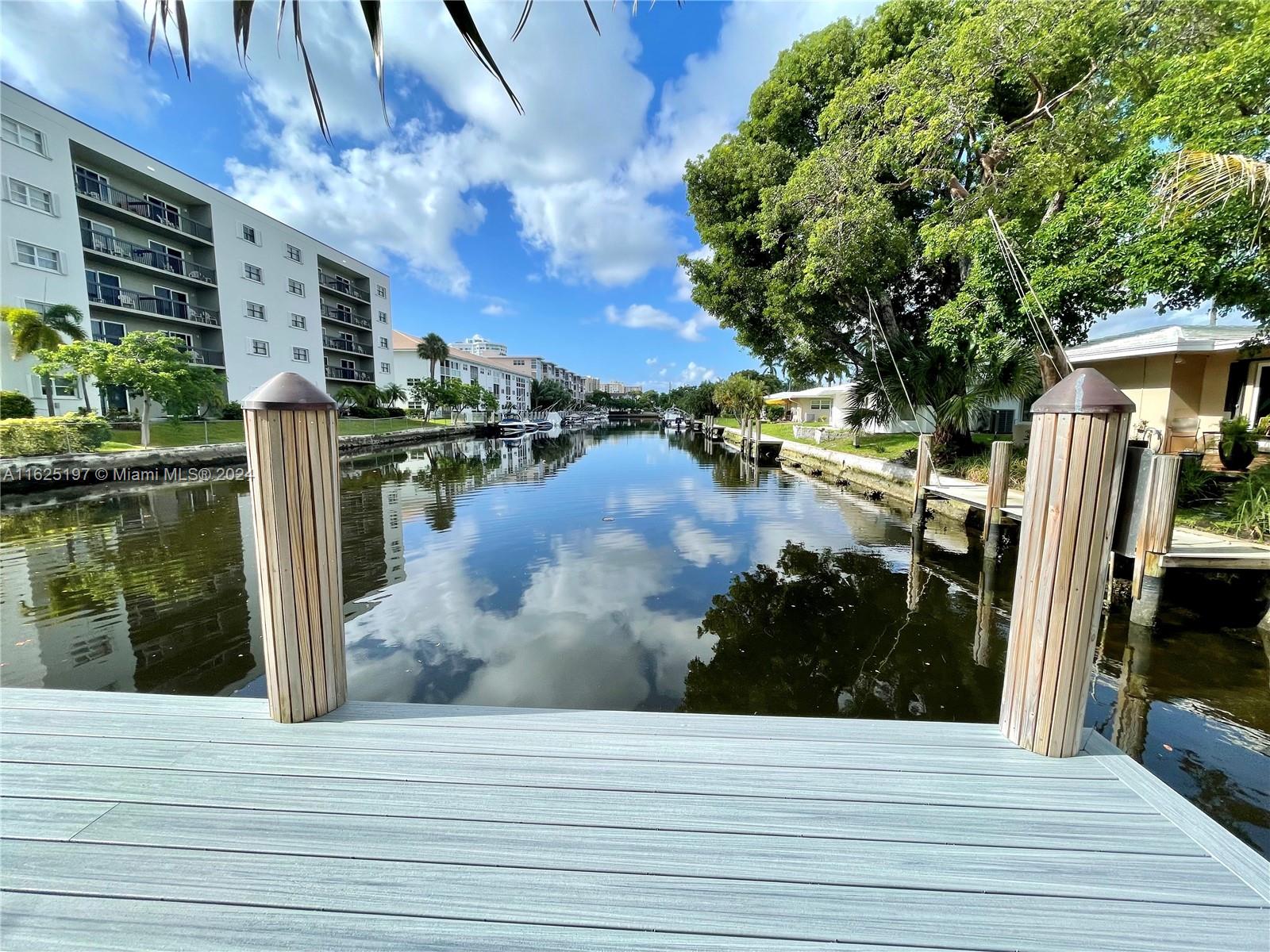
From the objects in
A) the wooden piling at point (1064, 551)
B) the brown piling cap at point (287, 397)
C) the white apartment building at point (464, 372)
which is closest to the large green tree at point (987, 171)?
the wooden piling at point (1064, 551)

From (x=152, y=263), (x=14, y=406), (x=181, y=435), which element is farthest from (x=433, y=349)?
(x=14, y=406)

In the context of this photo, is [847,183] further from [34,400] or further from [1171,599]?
[34,400]

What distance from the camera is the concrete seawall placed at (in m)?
14.3

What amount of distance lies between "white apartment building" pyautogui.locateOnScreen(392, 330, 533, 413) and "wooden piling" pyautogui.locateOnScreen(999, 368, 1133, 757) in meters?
50.6

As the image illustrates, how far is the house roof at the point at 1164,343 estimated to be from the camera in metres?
11.9

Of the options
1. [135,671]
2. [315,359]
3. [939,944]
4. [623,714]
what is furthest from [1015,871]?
[315,359]

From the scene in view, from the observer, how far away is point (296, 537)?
2.20 meters

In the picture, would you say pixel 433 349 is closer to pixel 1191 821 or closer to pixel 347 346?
pixel 347 346

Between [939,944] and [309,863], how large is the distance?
1.81 m

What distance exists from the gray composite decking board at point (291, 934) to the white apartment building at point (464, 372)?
5015 centimetres

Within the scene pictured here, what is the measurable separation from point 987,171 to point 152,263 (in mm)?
34928

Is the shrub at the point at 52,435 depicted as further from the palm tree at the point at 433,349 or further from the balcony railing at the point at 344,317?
the palm tree at the point at 433,349

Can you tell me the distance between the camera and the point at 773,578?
7.79 m

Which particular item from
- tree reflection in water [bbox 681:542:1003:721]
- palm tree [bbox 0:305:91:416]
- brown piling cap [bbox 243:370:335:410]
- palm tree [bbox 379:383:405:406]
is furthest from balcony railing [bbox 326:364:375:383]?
brown piling cap [bbox 243:370:335:410]
